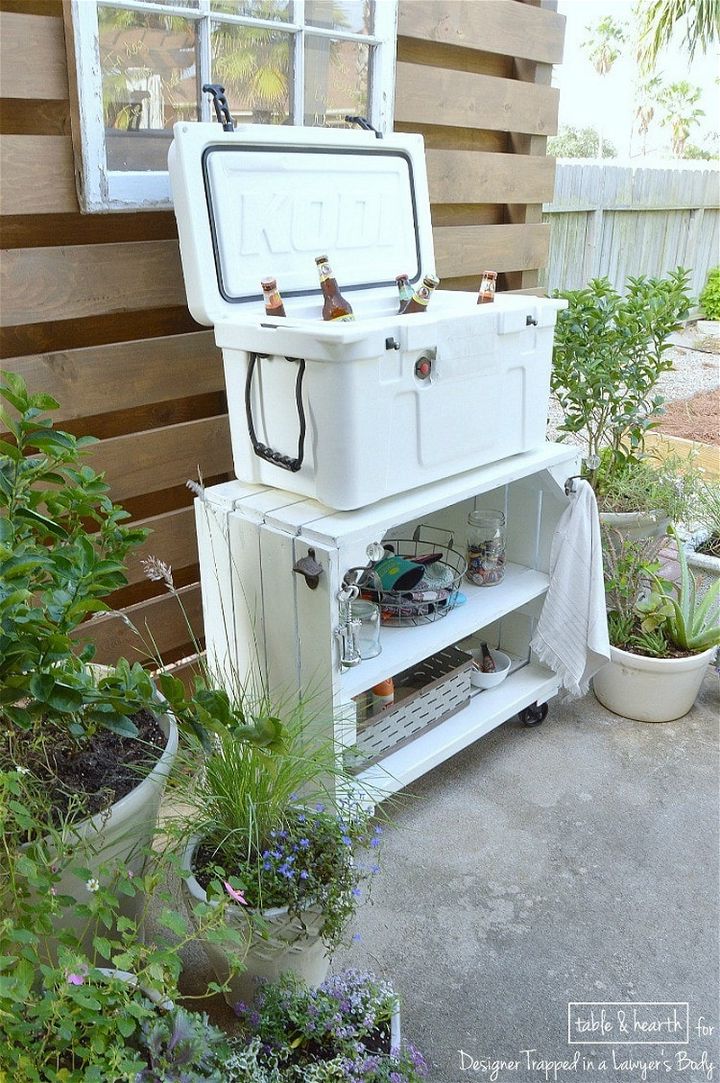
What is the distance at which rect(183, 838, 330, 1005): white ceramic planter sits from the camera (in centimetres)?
150

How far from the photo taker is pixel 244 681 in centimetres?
202

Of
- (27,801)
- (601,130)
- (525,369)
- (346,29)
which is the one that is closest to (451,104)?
(346,29)

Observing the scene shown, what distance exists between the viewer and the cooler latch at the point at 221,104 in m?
1.91

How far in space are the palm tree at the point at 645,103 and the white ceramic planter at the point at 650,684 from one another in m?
23.2

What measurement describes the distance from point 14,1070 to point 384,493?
119cm

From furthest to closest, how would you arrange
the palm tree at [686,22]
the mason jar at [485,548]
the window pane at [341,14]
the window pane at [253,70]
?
the palm tree at [686,22] → the mason jar at [485,548] → the window pane at [341,14] → the window pane at [253,70]

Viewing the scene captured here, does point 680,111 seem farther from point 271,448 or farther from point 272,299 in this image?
point 271,448

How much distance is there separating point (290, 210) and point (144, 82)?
420 millimetres

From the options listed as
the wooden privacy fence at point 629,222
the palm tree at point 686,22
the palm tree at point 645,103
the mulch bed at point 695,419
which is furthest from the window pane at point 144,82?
the palm tree at point 645,103

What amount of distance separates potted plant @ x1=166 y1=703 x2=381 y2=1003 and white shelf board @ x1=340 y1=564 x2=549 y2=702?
31 cm

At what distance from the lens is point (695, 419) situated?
17.9ft

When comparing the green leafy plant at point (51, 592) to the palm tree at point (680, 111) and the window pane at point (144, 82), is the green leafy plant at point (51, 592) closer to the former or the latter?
the window pane at point (144, 82)

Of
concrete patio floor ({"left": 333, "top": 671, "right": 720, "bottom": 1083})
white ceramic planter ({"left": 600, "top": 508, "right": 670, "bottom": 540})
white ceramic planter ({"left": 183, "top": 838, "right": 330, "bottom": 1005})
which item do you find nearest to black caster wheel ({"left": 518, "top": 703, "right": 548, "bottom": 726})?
concrete patio floor ({"left": 333, "top": 671, "right": 720, "bottom": 1083})

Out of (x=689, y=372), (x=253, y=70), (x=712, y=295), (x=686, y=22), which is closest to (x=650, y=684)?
(x=253, y=70)
